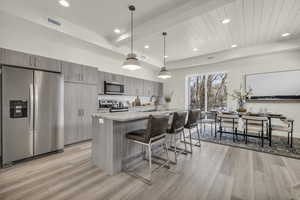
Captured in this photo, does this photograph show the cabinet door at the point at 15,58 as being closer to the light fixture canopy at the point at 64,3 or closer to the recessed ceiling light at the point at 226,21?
the light fixture canopy at the point at 64,3

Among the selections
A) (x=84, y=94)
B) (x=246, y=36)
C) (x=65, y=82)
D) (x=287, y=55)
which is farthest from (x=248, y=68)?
(x=65, y=82)

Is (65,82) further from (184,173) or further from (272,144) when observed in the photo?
(272,144)

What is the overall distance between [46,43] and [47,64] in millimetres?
713

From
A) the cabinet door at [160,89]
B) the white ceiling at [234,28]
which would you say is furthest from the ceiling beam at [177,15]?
the cabinet door at [160,89]

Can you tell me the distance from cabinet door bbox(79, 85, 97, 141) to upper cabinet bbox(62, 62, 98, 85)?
198mm

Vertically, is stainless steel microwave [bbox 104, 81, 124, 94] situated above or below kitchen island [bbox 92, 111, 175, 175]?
above

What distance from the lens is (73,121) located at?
3301 millimetres

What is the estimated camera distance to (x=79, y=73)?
136 inches

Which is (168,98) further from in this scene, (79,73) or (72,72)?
(72,72)

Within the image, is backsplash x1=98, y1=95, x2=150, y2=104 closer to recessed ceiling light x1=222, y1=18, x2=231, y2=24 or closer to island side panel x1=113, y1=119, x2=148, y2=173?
island side panel x1=113, y1=119, x2=148, y2=173

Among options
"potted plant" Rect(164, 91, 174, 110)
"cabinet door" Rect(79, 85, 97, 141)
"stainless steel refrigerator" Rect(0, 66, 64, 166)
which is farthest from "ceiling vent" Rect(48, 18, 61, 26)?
"potted plant" Rect(164, 91, 174, 110)

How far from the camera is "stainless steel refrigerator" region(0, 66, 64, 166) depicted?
225 centimetres

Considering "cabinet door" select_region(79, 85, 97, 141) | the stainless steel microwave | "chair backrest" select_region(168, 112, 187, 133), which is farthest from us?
the stainless steel microwave

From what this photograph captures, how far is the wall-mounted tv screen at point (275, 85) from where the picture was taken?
13.3 ft
